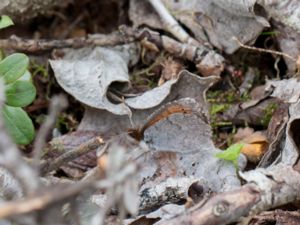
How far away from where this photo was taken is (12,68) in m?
2.05

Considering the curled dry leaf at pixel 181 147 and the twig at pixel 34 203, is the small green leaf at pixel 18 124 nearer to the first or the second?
the curled dry leaf at pixel 181 147

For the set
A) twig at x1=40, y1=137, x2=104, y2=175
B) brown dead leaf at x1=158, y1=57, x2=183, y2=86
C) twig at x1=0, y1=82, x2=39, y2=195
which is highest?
twig at x1=0, y1=82, x2=39, y2=195

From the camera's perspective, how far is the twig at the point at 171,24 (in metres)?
2.64

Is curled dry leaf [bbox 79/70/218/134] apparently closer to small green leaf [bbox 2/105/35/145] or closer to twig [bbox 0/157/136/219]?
small green leaf [bbox 2/105/35/145]

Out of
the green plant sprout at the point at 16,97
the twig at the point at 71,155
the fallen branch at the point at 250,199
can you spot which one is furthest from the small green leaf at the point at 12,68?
the fallen branch at the point at 250,199

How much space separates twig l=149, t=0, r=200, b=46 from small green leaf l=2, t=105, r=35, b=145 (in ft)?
3.05

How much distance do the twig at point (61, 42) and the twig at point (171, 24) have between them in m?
0.20

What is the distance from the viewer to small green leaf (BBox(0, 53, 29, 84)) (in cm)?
204

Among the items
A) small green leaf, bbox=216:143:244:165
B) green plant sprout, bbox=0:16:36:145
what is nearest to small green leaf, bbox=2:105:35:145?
green plant sprout, bbox=0:16:36:145

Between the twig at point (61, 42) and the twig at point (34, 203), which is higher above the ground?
the twig at point (34, 203)

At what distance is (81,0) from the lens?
296cm

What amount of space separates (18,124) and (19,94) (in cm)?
11

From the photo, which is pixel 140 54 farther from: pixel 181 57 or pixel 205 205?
pixel 205 205

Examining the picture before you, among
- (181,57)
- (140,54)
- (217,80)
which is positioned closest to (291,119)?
(217,80)
